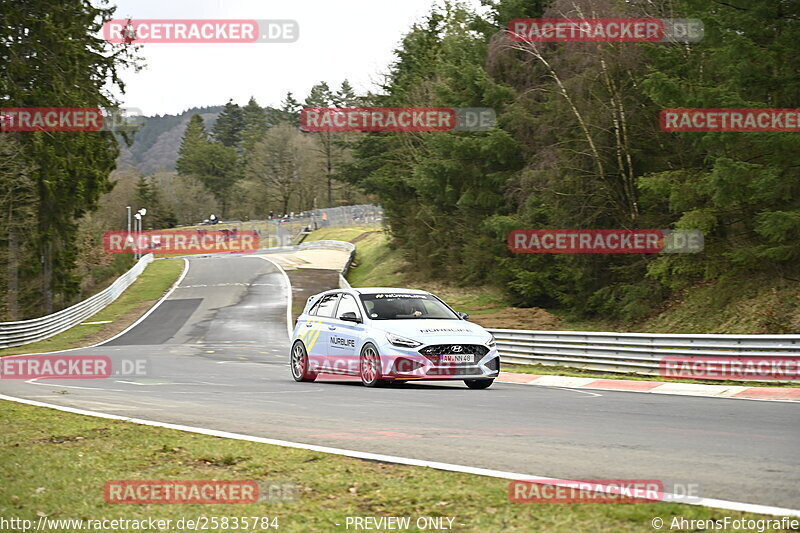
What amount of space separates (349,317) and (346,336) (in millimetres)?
346

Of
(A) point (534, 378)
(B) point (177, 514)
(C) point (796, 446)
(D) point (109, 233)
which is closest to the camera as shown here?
(B) point (177, 514)

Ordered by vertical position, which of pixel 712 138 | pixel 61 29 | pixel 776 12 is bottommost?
pixel 712 138

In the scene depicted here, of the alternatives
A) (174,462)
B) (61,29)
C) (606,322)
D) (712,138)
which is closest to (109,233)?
(61,29)

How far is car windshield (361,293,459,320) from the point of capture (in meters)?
16.0

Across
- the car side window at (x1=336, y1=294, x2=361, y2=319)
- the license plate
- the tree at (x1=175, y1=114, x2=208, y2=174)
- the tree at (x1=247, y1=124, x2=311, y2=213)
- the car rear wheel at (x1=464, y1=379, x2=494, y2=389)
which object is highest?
A: the tree at (x1=175, y1=114, x2=208, y2=174)

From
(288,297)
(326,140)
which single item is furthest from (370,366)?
(326,140)

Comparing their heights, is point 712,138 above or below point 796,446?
above

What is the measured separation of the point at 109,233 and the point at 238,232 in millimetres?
28820

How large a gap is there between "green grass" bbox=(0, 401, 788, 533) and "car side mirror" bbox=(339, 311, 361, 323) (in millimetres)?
6732

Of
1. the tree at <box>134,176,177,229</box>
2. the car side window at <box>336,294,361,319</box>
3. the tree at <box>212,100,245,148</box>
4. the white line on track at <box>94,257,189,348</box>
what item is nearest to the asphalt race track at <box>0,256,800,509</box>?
the car side window at <box>336,294,361,319</box>

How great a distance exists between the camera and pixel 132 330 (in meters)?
42.3

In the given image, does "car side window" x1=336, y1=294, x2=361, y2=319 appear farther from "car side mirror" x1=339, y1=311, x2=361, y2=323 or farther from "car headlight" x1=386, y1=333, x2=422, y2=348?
"car headlight" x1=386, y1=333, x2=422, y2=348

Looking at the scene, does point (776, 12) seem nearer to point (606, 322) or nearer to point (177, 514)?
point (606, 322)

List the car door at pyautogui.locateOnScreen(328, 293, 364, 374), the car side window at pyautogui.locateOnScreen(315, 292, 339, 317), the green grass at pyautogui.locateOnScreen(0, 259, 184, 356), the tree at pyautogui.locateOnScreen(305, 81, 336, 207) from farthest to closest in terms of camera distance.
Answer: the tree at pyautogui.locateOnScreen(305, 81, 336, 207) → the green grass at pyautogui.locateOnScreen(0, 259, 184, 356) → the car side window at pyautogui.locateOnScreen(315, 292, 339, 317) → the car door at pyautogui.locateOnScreen(328, 293, 364, 374)
